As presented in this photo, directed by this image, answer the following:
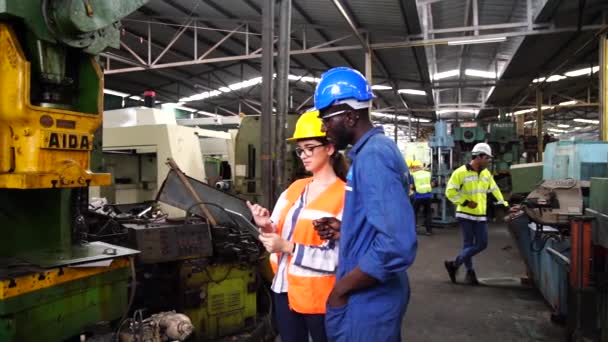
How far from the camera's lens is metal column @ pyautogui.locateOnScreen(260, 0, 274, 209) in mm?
3576

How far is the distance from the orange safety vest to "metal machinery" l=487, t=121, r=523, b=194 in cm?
902

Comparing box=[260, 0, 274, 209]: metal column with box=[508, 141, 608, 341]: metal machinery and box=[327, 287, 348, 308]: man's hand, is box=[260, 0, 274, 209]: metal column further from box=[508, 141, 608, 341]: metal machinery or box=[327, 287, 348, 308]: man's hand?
box=[327, 287, 348, 308]: man's hand

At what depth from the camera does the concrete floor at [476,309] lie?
10.8 feet

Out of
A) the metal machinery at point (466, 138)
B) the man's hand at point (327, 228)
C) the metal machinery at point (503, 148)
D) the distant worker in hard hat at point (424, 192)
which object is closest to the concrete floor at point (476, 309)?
the man's hand at point (327, 228)

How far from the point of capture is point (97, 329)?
Result: 1737 millimetres

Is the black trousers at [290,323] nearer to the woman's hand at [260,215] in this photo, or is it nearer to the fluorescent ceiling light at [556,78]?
the woman's hand at [260,215]

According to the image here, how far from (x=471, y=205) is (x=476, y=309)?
1135 millimetres

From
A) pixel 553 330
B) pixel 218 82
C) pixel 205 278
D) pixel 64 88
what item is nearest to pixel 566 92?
pixel 218 82

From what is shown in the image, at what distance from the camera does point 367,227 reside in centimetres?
132

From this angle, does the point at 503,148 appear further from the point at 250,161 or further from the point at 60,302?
the point at 60,302

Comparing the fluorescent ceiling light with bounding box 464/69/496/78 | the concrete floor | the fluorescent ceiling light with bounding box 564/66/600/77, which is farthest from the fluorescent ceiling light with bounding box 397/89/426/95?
the concrete floor

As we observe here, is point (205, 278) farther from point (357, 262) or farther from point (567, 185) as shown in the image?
point (567, 185)

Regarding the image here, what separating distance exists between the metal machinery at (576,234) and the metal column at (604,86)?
3589mm

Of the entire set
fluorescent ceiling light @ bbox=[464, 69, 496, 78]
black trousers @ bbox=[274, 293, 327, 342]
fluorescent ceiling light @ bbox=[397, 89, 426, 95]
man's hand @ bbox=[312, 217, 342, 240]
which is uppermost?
fluorescent ceiling light @ bbox=[464, 69, 496, 78]
